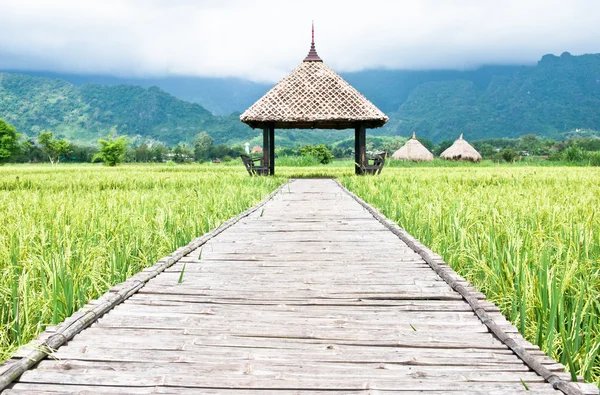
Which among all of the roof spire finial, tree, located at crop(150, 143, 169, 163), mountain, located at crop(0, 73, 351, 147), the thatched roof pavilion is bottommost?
tree, located at crop(150, 143, 169, 163)

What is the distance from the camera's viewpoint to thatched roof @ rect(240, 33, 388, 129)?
43.4 feet

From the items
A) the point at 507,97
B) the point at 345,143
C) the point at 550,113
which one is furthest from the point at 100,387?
the point at 507,97

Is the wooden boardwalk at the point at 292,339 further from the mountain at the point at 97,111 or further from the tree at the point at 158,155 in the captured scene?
the mountain at the point at 97,111

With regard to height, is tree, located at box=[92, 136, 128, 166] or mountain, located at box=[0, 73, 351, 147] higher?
mountain, located at box=[0, 73, 351, 147]

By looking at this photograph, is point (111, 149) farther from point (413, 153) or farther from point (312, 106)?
A: point (312, 106)

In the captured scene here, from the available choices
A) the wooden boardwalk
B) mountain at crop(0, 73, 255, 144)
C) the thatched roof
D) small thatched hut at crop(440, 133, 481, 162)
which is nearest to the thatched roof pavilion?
the thatched roof

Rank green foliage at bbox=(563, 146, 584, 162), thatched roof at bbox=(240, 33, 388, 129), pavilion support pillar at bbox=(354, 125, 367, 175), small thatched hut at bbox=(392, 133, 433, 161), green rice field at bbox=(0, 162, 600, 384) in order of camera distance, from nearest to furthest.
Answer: green rice field at bbox=(0, 162, 600, 384) < thatched roof at bbox=(240, 33, 388, 129) < pavilion support pillar at bbox=(354, 125, 367, 175) < green foliage at bbox=(563, 146, 584, 162) < small thatched hut at bbox=(392, 133, 433, 161)

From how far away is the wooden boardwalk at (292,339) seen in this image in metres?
1.52

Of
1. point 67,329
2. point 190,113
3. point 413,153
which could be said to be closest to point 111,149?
point 413,153

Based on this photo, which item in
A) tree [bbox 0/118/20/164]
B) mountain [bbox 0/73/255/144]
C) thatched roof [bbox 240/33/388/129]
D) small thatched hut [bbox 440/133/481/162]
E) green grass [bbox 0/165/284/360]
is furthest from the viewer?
mountain [bbox 0/73/255/144]

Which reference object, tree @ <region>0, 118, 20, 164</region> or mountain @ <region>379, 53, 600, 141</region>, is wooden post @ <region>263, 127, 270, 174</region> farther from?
mountain @ <region>379, 53, 600, 141</region>

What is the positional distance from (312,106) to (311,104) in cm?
9

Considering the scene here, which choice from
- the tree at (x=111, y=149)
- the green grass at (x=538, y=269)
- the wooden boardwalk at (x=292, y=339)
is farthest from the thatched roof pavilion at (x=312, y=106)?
the tree at (x=111, y=149)

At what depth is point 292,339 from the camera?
186 cm
